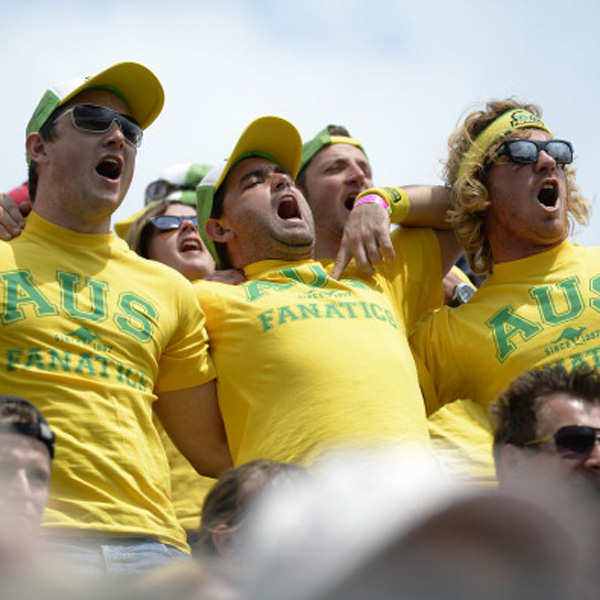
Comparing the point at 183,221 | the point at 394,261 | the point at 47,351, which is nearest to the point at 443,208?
the point at 394,261

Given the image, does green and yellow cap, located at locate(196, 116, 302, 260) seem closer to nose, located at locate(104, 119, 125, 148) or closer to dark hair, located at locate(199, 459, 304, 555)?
nose, located at locate(104, 119, 125, 148)

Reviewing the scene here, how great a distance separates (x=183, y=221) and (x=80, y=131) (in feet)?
4.18

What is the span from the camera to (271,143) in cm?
382

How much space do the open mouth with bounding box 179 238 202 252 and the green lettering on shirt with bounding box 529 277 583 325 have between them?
4.96 feet

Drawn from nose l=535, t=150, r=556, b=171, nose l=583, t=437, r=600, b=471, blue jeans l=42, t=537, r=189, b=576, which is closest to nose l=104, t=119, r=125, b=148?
blue jeans l=42, t=537, r=189, b=576

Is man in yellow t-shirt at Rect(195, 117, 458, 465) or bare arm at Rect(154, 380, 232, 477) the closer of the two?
man in yellow t-shirt at Rect(195, 117, 458, 465)

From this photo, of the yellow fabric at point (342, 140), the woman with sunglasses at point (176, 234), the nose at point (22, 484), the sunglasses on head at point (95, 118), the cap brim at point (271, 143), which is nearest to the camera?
the nose at point (22, 484)

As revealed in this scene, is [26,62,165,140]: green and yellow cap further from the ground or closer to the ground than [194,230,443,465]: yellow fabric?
further from the ground

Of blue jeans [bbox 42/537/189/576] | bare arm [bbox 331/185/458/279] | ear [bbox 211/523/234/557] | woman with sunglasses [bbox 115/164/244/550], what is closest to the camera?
ear [bbox 211/523/234/557]

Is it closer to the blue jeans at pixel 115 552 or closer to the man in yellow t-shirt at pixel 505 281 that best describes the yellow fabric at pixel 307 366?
the man in yellow t-shirt at pixel 505 281

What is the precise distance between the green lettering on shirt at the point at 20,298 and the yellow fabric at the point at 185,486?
2.41 feet

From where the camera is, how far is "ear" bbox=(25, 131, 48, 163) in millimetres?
3104

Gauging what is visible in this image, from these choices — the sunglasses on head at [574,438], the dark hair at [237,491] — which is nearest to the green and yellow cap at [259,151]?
the sunglasses on head at [574,438]

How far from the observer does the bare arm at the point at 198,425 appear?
3.01 m
